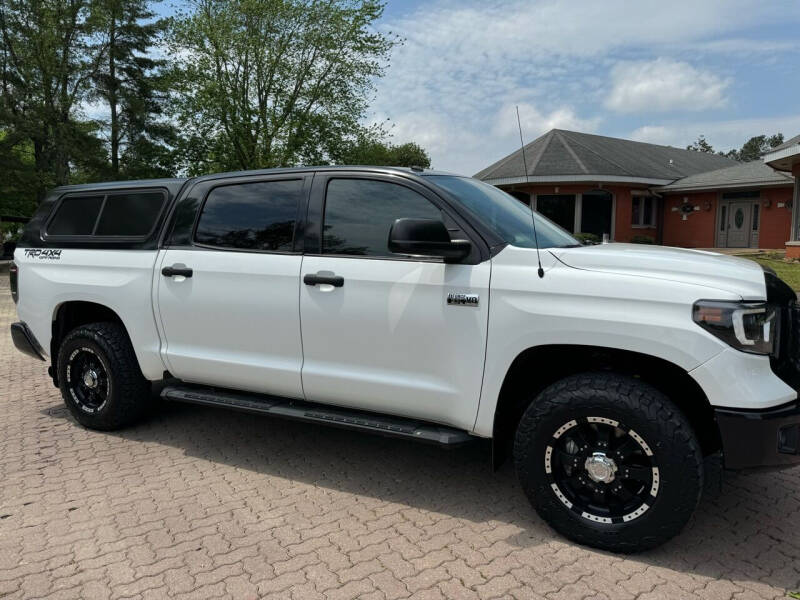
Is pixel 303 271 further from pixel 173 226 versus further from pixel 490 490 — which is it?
pixel 490 490

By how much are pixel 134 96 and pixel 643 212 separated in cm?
2503

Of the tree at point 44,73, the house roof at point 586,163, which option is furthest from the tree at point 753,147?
the tree at point 44,73

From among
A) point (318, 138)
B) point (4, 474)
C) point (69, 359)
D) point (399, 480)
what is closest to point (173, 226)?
point (69, 359)

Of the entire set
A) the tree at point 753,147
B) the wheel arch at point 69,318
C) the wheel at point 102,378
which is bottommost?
the wheel at point 102,378

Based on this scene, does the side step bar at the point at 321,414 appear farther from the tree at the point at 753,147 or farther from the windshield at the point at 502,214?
the tree at the point at 753,147

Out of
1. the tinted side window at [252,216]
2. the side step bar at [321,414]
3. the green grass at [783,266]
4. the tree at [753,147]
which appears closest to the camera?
the side step bar at [321,414]

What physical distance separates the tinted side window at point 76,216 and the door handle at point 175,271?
1071 mm

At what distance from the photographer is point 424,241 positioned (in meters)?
3.19

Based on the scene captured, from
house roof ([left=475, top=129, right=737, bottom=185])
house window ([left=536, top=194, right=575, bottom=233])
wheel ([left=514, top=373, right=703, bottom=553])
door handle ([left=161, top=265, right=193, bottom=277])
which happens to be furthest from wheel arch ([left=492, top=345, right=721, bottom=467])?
house window ([left=536, top=194, right=575, bottom=233])

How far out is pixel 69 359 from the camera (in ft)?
16.1

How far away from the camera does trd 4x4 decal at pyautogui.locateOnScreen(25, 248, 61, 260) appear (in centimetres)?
495

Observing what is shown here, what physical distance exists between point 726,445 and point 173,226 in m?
Answer: 3.68

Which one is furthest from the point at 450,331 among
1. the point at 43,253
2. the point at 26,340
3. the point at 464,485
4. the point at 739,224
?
the point at 739,224

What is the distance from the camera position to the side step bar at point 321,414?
11.2ft
